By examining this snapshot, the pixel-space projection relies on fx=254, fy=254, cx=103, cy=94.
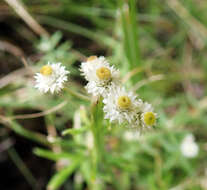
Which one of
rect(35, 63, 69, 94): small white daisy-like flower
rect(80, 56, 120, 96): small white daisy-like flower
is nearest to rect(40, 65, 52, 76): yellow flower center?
rect(35, 63, 69, 94): small white daisy-like flower

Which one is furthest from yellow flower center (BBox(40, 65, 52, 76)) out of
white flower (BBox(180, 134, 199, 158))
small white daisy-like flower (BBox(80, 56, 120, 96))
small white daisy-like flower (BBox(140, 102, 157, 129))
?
white flower (BBox(180, 134, 199, 158))

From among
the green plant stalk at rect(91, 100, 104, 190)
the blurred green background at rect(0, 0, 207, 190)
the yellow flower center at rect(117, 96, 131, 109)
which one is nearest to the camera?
the yellow flower center at rect(117, 96, 131, 109)

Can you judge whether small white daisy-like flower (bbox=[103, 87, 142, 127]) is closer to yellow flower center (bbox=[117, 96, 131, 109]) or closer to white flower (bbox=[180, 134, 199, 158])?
yellow flower center (bbox=[117, 96, 131, 109])

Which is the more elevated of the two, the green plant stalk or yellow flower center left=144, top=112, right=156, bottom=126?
the green plant stalk

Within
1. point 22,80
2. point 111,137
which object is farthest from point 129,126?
point 22,80

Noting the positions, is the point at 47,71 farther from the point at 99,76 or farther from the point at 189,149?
the point at 189,149


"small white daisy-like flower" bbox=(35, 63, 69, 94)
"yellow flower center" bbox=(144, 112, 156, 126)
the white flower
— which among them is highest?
the white flower

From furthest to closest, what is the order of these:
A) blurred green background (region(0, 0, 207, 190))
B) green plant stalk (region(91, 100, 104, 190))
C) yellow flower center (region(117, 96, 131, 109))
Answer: blurred green background (region(0, 0, 207, 190))
green plant stalk (region(91, 100, 104, 190))
yellow flower center (region(117, 96, 131, 109))

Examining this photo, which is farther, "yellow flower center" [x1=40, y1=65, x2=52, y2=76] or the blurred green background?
the blurred green background
